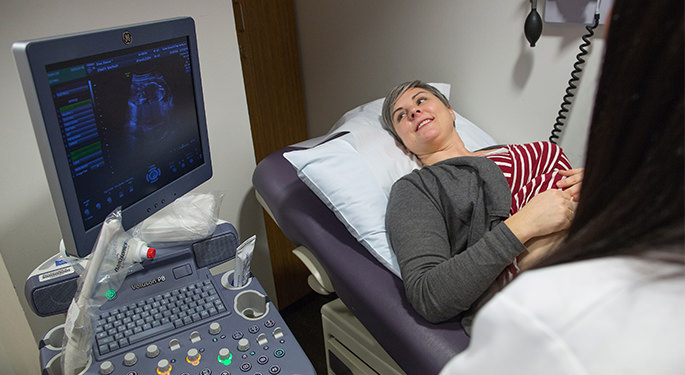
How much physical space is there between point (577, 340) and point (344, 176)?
980mm

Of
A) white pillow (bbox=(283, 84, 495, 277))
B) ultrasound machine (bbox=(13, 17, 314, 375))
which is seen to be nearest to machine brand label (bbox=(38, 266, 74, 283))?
ultrasound machine (bbox=(13, 17, 314, 375))

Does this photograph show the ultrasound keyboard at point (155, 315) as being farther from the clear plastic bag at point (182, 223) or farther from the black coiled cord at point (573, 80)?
the black coiled cord at point (573, 80)

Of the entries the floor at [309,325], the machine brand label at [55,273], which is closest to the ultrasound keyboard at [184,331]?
the machine brand label at [55,273]

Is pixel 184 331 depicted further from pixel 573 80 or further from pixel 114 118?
pixel 573 80

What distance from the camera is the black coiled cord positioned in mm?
1463

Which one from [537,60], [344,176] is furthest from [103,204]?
[537,60]

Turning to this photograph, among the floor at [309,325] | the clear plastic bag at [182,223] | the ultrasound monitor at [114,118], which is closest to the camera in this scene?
the ultrasound monitor at [114,118]

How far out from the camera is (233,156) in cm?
161

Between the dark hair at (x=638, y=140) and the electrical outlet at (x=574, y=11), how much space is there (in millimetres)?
1092

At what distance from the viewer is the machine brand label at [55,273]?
1061 mm

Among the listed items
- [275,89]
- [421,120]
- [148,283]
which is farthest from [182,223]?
[275,89]

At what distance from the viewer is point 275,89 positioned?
222 centimetres

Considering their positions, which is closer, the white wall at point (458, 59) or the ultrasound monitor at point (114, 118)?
the ultrasound monitor at point (114, 118)

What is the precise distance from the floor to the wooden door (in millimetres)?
44
